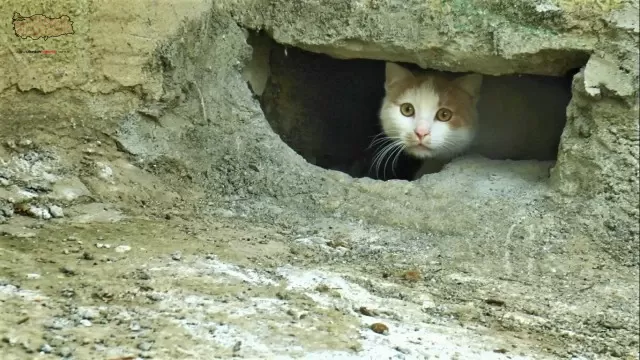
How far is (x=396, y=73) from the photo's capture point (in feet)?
13.5

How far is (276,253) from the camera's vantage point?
275cm

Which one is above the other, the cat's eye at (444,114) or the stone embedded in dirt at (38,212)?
the cat's eye at (444,114)

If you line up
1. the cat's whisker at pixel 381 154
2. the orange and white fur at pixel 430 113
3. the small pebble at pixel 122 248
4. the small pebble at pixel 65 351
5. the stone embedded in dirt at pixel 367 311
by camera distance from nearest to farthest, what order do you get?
the small pebble at pixel 65 351
the stone embedded in dirt at pixel 367 311
the small pebble at pixel 122 248
the orange and white fur at pixel 430 113
the cat's whisker at pixel 381 154

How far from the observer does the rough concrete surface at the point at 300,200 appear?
88.8 inches

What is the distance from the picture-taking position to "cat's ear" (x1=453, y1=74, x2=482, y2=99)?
4.05 meters

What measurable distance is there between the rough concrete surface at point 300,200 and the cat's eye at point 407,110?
505 millimetres

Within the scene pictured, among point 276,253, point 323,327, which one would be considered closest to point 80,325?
point 323,327

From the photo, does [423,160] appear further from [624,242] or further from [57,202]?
[57,202]

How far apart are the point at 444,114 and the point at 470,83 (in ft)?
0.76

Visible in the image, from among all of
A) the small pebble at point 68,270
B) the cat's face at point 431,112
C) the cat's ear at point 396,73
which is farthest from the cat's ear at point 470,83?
the small pebble at point 68,270

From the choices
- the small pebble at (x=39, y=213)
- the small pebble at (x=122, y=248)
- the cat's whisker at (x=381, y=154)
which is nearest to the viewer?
the small pebble at (x=122, y=248)

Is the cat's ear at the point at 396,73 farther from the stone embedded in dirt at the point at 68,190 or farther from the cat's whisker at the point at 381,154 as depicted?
the stone embedded in dirt at the point at 68,190

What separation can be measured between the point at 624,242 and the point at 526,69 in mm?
861

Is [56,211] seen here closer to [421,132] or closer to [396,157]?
[421,132]
